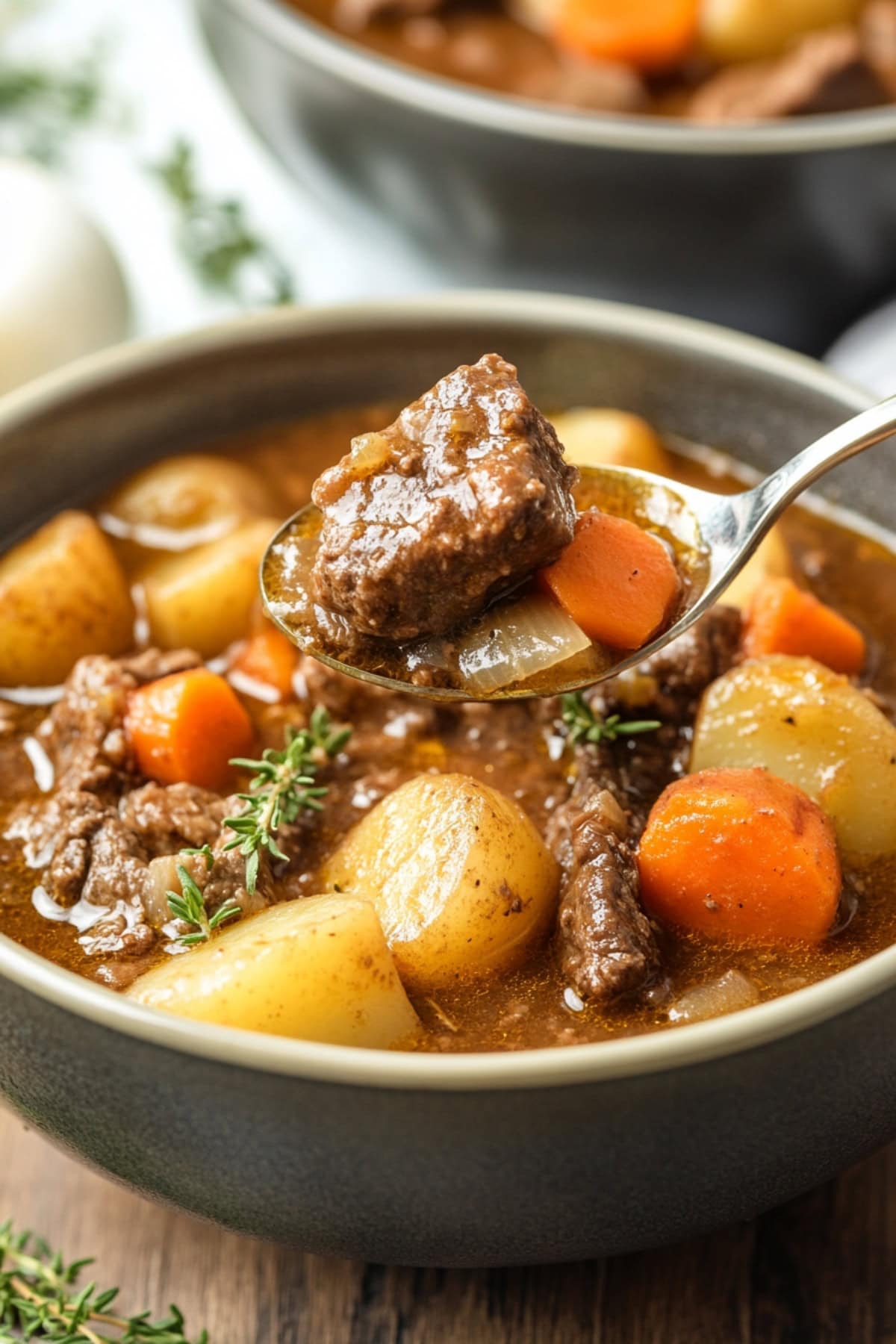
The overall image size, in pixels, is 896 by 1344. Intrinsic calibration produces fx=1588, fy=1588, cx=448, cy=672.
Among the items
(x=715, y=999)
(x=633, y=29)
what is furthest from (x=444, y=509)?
(x=633, y=29)

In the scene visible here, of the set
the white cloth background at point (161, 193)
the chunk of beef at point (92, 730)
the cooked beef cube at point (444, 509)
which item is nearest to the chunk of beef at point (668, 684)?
the cooked beef cube at point (444, 509)

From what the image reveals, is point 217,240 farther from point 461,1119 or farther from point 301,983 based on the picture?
point 461,1119

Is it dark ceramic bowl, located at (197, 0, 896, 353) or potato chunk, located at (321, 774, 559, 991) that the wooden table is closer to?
potato chunk, located at (321, 774, 559, 991)

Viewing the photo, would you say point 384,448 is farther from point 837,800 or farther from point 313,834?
point 837,800

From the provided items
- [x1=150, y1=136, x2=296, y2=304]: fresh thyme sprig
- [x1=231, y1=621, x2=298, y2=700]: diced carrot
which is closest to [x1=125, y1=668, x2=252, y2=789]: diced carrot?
[x1=231, y1=621, x2=298, y2=700]: diced carrot

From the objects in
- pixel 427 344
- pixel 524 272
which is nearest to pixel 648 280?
pixel 524 272
